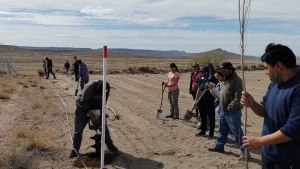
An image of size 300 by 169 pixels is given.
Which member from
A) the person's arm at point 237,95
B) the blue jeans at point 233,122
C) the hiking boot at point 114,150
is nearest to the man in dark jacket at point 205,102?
the blue jeans at point 233,122

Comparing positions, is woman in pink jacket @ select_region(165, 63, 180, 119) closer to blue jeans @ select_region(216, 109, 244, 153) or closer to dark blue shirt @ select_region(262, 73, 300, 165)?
blue jeans @ select_region(216, 109, 244, 153)

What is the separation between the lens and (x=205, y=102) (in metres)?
10.5

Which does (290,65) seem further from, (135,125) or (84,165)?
(135,125)

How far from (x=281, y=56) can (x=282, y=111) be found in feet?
1.54

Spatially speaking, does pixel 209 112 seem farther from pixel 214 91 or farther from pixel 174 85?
pixel 174 85

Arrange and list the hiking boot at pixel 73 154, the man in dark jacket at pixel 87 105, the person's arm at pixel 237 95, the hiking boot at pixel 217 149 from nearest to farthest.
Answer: the person's arm at pixel 237 95 → the man in dark jacket at pixel 87 105 → the hiking boot at pixel 73 154 → the hiking boot at pixel 217 149

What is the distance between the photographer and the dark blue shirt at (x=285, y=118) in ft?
12.0

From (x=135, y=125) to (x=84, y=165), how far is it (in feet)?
15.5

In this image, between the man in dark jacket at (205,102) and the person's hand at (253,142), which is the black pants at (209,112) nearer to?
the man in dark jacket at (205,102)

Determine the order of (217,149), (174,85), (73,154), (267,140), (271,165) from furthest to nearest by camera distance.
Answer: (174,85)
(217,149)
(73,154)
(271,165)
(267,140)

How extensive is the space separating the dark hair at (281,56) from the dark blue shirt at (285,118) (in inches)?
4.8

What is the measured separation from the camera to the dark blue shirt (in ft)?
12.0

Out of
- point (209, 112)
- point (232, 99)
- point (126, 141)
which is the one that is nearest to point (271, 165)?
point (232, 99)

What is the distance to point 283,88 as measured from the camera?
3803mm
